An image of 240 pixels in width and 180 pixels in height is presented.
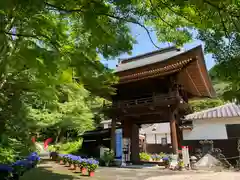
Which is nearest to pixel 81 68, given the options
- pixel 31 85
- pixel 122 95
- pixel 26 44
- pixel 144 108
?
pixel 26 44

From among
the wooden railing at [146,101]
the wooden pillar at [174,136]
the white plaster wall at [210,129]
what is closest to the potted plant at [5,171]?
the wooden pillar at [174,136]

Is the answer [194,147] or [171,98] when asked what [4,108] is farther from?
[194,147]

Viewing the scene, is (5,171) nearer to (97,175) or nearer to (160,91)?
(97,175)

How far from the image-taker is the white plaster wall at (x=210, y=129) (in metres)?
11.7

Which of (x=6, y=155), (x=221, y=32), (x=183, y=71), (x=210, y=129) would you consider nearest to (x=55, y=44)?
(x=221, y=32)

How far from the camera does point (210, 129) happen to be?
1198 cm

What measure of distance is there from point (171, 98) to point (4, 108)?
8.18 metres

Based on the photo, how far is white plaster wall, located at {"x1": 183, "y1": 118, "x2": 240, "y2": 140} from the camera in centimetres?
1170

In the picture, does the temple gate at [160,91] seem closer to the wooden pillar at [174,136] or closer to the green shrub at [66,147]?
the wooden pillar at [174,136]

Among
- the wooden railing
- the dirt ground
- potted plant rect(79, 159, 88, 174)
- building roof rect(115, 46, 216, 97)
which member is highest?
building roof rect(115, 46, 216, 97)

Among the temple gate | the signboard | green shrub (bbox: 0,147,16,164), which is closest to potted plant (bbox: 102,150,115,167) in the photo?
the signboard

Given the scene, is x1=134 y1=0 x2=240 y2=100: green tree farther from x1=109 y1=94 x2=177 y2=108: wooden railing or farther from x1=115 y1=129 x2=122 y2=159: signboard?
x1=115 y1=129 x2=122 y2=159: signboard

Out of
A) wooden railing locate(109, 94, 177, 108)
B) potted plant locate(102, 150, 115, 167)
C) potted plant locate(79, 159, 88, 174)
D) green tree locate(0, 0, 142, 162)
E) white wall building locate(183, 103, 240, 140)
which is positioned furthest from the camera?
potted plant locate(102, 150, 115, 167)

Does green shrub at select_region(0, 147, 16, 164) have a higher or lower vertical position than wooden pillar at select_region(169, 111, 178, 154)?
lower
